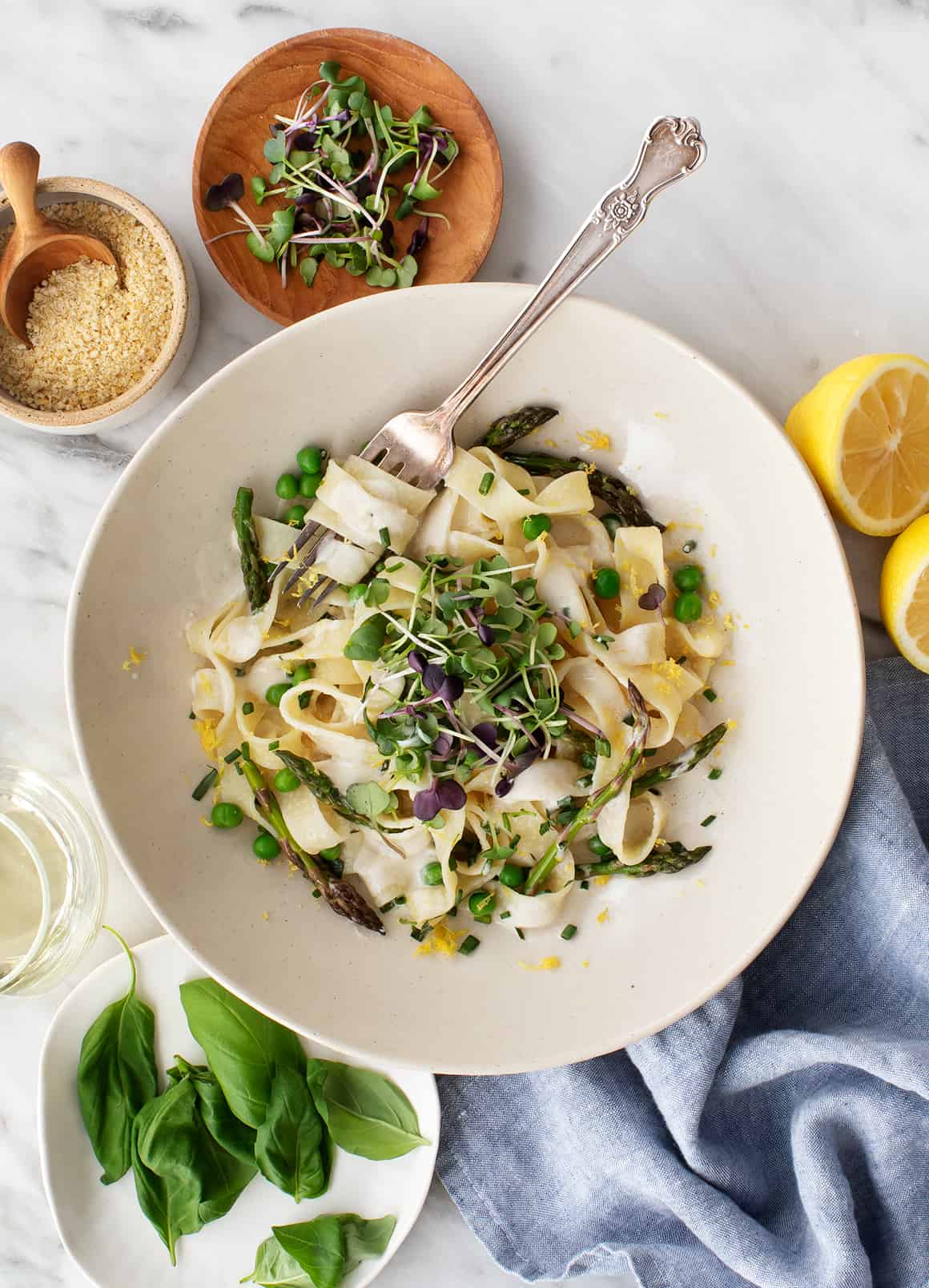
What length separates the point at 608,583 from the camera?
9.48 ft

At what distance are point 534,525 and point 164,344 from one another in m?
1.18

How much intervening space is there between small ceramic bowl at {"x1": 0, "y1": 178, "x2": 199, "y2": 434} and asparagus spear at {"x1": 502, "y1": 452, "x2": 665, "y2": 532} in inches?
38.4

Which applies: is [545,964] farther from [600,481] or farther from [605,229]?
[605,229]

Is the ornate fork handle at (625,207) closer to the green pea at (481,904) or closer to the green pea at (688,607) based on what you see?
the green pea at (688,607)

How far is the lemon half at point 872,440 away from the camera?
9.30 ft

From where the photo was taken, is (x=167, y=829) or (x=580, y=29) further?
(x=580, y=29)

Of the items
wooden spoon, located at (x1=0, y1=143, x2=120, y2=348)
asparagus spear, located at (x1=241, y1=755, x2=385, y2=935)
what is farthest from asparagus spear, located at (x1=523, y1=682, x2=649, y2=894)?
wooden spoon, located at (x1=0, y1=143, x2=120, y2=348)

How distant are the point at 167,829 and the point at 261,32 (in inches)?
93.6

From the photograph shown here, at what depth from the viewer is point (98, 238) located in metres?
3.03

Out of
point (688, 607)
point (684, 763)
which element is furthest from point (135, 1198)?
point (688, 607)

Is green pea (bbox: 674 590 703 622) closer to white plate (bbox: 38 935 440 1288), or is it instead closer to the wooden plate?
the wooden plate

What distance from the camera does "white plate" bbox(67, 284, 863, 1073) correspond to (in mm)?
2711

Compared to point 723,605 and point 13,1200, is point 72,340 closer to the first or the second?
point 723,605

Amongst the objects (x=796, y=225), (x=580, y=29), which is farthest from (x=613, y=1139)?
(x=580, y=29)
